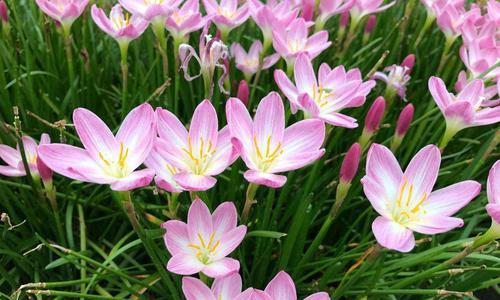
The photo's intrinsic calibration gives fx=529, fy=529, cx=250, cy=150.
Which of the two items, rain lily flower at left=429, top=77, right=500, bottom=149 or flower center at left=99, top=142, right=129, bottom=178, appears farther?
rain lily flower at left=429, top=77, right=500, bottom=149

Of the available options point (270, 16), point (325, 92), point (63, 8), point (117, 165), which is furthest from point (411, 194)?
point (63, 8)

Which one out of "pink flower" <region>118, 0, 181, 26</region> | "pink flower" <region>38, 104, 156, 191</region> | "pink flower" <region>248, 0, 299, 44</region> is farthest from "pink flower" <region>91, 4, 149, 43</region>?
"pink flower" <region>38, 104, 156, 191</region>

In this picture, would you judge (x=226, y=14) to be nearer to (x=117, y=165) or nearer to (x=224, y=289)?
(x=117, y=165)

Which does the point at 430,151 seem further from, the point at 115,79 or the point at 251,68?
the point at 115,79

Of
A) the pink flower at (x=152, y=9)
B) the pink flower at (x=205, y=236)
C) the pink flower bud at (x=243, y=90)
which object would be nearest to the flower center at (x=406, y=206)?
the pink flower at (x=205, y=236)

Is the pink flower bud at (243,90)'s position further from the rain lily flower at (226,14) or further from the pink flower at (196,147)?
the rain lily flower at (226,14)

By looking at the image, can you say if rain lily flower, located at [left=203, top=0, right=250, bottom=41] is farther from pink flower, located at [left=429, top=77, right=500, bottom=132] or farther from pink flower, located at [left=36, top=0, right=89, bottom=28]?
pink flower, located at [left=429, top=77, right=500, bottom=132]

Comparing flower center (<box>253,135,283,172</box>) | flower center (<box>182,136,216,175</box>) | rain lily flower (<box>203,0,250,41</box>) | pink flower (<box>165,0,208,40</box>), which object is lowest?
flower center (<box>253,135,283,172</box>)
